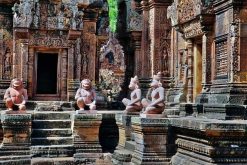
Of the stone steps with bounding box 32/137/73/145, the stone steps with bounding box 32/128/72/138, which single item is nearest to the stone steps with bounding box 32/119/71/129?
the stone steps with bounding box 32/128/72/138

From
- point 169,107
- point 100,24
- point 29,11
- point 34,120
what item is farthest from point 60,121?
point 100,24

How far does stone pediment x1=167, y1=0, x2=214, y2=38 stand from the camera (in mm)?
12477

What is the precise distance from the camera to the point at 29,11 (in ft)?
59.2

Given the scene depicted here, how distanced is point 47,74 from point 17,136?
7.42 metres

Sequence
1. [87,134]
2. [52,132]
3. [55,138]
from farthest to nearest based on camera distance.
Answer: [52,132]
[55,138]
[87,134]

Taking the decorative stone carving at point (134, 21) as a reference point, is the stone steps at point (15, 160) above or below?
below

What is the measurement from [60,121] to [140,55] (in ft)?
22.1

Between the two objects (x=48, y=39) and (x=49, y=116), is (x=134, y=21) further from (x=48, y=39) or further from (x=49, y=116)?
(x=49, y=116)

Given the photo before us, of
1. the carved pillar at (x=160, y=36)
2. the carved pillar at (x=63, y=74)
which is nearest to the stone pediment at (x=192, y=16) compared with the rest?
the carved pillar at (x=160, y=36)

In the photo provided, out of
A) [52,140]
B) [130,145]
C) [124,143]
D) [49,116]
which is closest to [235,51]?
[130,145]

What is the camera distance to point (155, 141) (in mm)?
10172

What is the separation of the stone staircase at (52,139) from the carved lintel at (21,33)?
15.5 ft

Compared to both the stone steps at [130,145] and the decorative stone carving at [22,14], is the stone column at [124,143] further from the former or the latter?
the decorative stone carving at [22,14]

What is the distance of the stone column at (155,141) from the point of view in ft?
33.0
